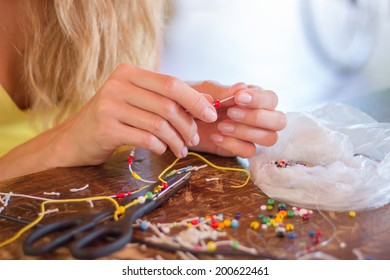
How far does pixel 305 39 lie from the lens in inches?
140

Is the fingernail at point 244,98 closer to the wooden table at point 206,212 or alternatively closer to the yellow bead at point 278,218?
the wooden table at point 206,212

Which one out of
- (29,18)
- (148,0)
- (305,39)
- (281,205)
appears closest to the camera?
(281,205)

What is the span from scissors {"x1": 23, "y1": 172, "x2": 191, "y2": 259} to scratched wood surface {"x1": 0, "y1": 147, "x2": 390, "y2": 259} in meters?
0.02

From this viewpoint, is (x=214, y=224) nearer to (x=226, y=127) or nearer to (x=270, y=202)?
(x=270, y=202)

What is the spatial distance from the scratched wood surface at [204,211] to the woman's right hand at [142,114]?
0.06 meters

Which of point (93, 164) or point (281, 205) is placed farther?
point (93, 164)

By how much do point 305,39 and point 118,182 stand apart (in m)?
3.02

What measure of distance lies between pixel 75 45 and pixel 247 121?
1.59 ft

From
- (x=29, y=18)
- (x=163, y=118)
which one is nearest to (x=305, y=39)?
(x=29, y=18)

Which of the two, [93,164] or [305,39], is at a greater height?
[305,39]

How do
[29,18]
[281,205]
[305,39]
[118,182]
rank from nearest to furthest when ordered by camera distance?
[281,205] → [118,182] → [29,18] → [305,39]

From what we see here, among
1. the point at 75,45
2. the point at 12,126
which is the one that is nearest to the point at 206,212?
the point at 75,45

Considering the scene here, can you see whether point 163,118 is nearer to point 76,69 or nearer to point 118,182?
point 118,182

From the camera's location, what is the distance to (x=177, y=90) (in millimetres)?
751
